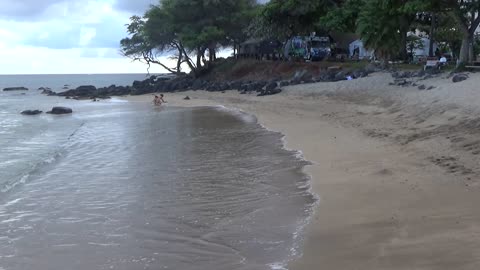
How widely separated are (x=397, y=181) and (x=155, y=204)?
422 centimetres

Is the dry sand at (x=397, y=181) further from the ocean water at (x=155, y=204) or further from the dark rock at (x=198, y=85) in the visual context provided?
the dark rock at (x=198, y=85)

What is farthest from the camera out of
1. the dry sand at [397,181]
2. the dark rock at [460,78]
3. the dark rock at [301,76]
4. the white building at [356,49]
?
the white building at [356,49]

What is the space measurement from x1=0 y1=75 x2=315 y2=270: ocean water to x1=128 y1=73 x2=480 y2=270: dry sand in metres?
0.50

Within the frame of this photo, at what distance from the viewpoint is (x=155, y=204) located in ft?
28.5

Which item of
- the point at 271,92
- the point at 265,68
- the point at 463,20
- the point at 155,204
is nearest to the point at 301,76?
the point at 271,92

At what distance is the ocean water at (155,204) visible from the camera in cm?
613

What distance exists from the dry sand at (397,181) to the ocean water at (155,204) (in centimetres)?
50

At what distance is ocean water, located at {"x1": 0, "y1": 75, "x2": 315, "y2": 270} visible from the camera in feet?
20.1

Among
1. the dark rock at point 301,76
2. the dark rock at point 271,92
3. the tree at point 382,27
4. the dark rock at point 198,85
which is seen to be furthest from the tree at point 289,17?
the dark rock at point 271,92

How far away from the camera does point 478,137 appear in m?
10.6

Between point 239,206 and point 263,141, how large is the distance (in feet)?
23.9

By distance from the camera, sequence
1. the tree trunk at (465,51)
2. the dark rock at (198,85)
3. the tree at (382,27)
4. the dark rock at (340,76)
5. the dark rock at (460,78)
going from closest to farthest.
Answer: the dark rock at (460,78) → the tree trunk at (465,51) → the dark rock at (340,76) → the tree at (382,27) → the dark rock at (198,85)

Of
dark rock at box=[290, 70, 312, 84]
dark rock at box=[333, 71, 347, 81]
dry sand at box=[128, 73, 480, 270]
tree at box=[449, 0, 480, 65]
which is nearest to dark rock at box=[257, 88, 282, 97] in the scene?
dark rock at box=[290, 70, 312, 84]

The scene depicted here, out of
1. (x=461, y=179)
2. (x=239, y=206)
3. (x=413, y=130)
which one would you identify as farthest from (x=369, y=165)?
(x=413, y=130)
